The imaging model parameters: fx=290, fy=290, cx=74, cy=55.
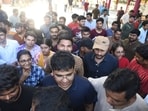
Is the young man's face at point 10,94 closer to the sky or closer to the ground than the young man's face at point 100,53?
closer to the sky

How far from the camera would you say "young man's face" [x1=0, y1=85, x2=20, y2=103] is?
2404 millimetres

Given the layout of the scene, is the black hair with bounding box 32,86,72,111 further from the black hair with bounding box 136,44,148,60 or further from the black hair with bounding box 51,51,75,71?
the black hair with bounding box 136,44,148,60

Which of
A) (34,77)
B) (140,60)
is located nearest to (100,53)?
(140,60)

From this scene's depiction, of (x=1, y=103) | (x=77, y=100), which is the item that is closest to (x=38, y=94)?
(x=1, y=103)

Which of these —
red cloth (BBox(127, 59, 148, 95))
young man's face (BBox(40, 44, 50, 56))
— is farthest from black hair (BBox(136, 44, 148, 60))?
young man's face (BBox(40, 44, 50, 56))

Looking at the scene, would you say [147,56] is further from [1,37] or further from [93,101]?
[1,37]

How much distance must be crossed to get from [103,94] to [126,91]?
688 millimetres

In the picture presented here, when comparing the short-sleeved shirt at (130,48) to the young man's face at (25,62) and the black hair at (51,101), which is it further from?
the black hair at (51,101)

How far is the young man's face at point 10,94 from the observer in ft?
7.89

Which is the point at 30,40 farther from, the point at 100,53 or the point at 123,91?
the point at 123,91

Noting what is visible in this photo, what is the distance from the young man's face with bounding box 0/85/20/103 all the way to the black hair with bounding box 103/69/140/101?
785 millimetres

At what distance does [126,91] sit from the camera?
224 cm

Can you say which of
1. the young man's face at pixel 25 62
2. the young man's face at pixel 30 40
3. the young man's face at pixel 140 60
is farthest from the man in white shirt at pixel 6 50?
the young man's face at pixel 140 60

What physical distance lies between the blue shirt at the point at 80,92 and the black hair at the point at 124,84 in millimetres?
587
